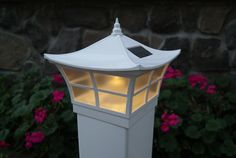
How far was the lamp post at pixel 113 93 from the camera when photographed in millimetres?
822

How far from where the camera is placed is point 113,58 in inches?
32.5

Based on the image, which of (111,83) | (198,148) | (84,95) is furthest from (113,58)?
(198,148)

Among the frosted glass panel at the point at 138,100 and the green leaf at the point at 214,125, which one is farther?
the green leaf at the point at 214,125

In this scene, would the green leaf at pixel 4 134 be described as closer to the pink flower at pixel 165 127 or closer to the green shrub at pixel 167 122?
the green shrub at pixel 167 122

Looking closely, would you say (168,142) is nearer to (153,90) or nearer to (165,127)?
(165,127)

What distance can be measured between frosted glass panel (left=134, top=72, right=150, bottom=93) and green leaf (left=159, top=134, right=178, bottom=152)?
21.4 inches

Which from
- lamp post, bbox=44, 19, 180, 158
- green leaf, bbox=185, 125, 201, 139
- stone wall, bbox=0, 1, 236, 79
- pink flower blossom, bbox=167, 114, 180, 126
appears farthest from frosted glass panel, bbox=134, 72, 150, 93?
stone wall, bbox=0, 1, 236, 79

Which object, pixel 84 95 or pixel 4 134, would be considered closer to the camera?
pixel 84 95

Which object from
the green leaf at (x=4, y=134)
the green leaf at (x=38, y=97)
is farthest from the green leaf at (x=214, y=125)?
the green leaf at (x=4, y=134)

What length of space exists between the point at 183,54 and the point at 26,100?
3.59 ft

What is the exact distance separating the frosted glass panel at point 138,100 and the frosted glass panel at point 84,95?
0.49 feet

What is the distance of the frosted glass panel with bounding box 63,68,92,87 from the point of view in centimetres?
88

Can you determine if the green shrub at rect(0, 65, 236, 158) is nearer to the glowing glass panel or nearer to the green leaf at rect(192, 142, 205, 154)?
the green leaf at rect(192, 142, 205, 154)

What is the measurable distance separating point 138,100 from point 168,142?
52cm
